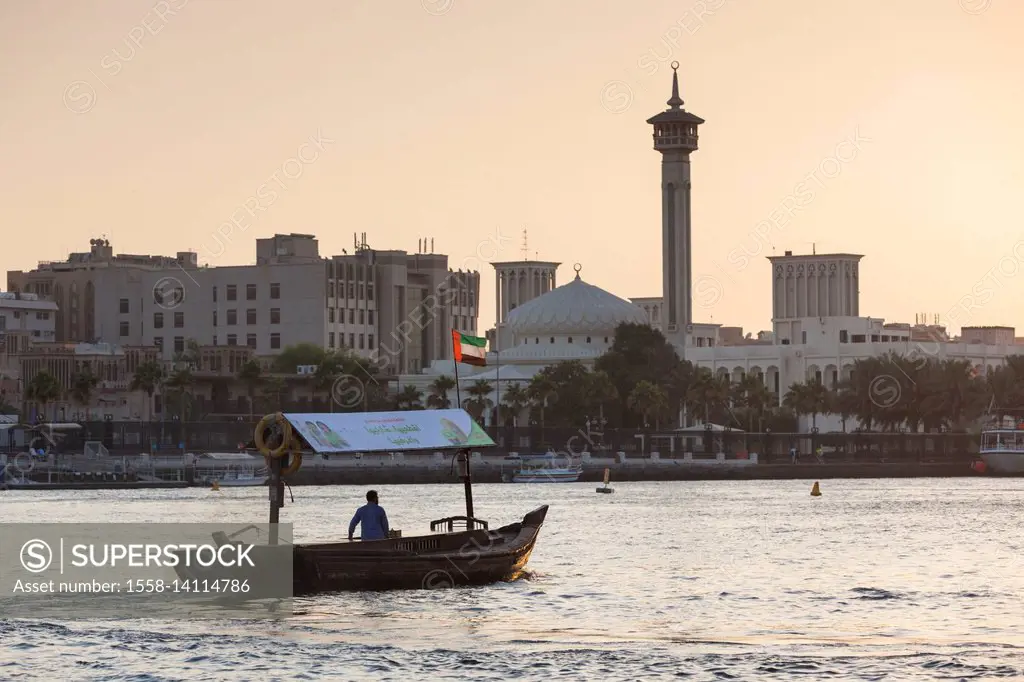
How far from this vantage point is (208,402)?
175 meters

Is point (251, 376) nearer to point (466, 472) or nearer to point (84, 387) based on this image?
point (84, 387)

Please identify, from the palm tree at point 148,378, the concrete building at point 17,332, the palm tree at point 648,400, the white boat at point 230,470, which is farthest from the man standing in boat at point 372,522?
the concrete building at point 17,332

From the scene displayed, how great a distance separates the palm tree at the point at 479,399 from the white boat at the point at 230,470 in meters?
28.8

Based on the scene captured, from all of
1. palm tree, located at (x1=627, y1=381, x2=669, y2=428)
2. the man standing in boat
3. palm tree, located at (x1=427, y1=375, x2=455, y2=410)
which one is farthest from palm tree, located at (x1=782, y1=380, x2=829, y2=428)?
the man standing in boat

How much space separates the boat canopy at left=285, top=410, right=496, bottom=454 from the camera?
46969mm

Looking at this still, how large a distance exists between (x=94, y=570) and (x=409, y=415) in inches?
532

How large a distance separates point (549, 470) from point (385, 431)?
8876cm

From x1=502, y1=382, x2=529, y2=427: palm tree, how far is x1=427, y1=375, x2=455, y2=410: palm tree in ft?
14.9

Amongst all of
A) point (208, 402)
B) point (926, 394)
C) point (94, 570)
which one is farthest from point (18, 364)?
point (94, 570)

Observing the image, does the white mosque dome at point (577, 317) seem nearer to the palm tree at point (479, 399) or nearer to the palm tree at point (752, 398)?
the palm tree at point (479, 399)

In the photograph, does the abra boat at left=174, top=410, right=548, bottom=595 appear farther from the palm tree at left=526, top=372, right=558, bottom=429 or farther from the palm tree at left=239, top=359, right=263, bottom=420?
the palm tree at left=239, top=359, right=263, bottom=420

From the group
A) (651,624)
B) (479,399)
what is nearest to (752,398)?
(479,399)

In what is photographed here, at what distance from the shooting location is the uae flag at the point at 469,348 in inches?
2035

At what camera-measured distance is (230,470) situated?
131125 mm
